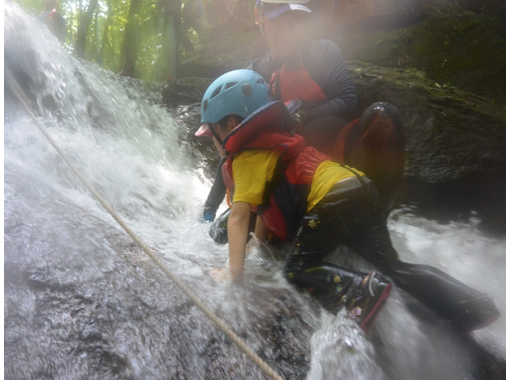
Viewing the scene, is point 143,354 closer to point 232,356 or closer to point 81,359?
point 81,359

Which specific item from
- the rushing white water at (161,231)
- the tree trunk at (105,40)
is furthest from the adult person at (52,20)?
the tree trunk at (105,40)

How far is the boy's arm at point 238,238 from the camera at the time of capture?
1750 millimetres

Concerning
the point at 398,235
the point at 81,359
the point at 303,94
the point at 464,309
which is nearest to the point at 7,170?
the point at 81,359

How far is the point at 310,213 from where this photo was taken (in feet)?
5.96

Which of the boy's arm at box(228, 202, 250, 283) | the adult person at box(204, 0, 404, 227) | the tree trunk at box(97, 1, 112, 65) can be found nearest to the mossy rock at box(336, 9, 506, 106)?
the adult person at box(204, 0, 404, 227)

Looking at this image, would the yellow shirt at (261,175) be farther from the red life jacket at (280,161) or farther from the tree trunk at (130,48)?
the tree trunk at (130,48)

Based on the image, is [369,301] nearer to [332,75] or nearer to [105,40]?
[332,75]

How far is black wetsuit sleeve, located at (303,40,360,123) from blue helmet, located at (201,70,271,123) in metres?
0.60

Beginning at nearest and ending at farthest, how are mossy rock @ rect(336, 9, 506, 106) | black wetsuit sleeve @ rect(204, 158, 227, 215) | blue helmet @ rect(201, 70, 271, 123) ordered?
blue helmet @ rect(201, 70, 271, 123) < black wetsuit sleeve @ rect(204, 158, 227, 215) < mossy rock @ rect(336, 9, 506, 106)

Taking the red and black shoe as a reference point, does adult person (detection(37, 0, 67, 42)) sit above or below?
above

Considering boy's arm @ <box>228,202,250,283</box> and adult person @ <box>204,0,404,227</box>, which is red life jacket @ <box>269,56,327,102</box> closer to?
adult person @ <box>204,0,404,227</box>

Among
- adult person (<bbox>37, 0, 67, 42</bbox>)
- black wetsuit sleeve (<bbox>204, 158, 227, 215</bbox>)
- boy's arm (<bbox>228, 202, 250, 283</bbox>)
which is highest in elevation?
adult person (<bbox>37, 0, 67, 42</bbox>)

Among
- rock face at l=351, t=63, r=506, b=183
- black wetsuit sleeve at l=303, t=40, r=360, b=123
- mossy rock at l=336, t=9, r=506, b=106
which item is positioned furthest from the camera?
mossy rock at l=336, t=9, r=506, b=106

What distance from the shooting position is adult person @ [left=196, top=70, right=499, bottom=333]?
1.64 metres
